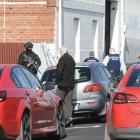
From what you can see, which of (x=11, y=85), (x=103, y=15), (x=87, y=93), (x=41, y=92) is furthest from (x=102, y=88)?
(x=103, y=15)

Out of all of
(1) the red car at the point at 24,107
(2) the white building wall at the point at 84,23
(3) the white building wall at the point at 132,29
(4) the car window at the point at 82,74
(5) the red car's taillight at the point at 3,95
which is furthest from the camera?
(3) the white building wall at the point at 132,29

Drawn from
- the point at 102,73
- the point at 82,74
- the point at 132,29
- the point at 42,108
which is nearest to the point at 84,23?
the point at 132,29

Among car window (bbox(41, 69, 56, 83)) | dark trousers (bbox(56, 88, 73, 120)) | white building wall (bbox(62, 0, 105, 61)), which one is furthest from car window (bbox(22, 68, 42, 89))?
white building wall (bbox(62, 0, 105, 61))

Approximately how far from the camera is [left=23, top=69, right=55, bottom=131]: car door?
483 inches

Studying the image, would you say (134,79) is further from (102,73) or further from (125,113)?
(102,73)

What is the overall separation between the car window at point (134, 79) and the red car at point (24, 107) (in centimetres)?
176

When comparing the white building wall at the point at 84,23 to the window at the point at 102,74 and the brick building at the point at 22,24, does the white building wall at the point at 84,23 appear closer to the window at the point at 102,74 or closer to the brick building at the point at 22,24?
the brick building at the point at 22,24

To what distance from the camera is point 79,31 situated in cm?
2795

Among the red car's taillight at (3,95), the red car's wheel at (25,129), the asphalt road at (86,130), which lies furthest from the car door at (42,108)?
the red car's taillight at (3,95)

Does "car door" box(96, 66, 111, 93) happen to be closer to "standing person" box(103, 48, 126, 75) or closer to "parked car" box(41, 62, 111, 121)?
"parked car" box(41, 62, 111, 121)

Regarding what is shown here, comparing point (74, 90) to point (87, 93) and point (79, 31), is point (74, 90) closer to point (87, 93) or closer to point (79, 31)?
point (87, 93)

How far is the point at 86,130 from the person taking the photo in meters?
15.6

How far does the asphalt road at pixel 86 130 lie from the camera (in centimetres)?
1416

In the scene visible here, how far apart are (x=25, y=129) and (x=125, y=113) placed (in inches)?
68.3
